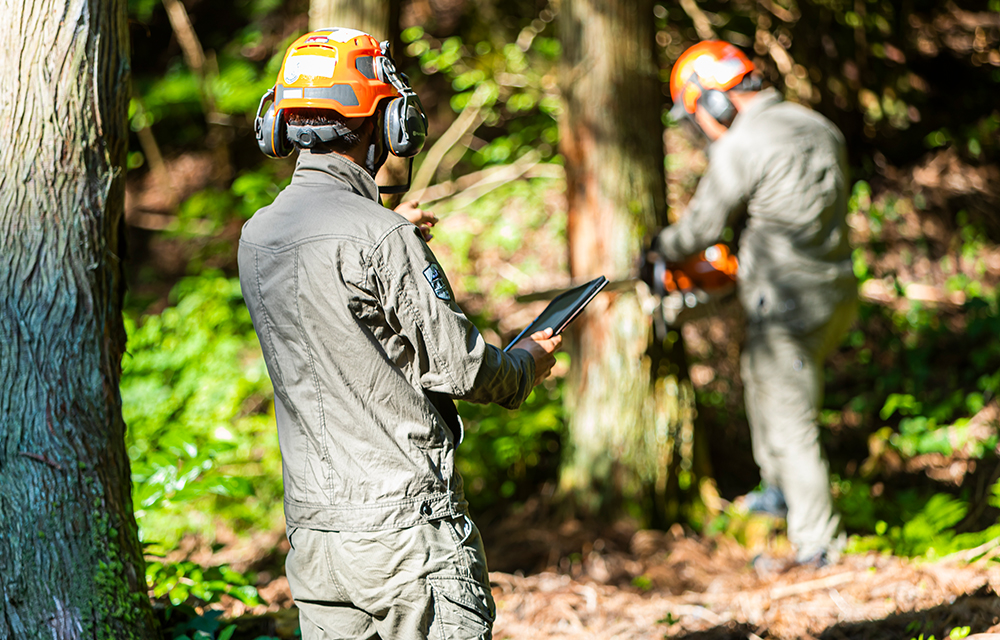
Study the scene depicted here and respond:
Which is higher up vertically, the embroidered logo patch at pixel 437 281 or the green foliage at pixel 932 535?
the embroidered logo patch at pixel 437 281

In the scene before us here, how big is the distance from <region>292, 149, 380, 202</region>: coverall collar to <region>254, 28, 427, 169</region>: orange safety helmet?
5 centimetres

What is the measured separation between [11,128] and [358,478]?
1.66 m

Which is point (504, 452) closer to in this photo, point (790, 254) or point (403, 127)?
point (790, 254)

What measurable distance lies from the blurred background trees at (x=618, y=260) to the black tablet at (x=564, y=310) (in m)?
1.58

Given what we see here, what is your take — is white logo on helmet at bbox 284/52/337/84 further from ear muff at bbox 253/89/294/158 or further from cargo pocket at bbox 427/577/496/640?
cargo pocket at bbox 427/577/496/640

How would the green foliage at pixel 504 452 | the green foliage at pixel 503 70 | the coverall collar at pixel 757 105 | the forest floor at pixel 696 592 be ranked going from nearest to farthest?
the forest floor at pixel 696 592, the coverall collar at pixel 757 105, the green foliage at pixel 504 452, the green foliage at pixel 503 70

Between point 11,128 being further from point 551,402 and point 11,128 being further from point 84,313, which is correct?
point 551,402

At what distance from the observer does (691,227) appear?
425cm

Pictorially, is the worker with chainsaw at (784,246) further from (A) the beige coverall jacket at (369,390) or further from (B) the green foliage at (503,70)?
(A) the beige coverall jacket at (369,390)

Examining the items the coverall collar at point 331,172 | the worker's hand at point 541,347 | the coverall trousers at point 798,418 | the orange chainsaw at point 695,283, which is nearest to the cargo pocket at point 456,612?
the worker's hand at point 541,347

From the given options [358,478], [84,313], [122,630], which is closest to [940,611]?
[358,478]

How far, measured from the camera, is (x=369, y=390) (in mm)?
2008

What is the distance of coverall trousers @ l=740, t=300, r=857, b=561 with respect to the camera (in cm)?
430

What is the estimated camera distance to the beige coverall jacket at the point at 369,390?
1937 mm
